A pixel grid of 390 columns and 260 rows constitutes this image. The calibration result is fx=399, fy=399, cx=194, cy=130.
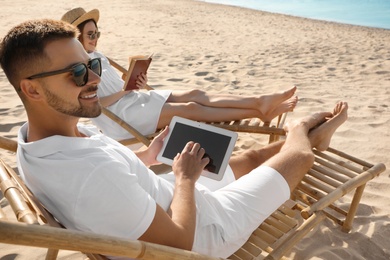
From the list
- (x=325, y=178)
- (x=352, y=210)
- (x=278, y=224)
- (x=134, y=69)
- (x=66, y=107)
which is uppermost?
(x=66, y=107)

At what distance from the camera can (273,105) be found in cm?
296

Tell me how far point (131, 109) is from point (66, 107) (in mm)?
1594

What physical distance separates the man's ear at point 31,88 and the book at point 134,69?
1.51 metres

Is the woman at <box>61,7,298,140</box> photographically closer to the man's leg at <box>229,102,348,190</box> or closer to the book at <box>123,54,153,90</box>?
the book at <box>123,54,153,90</box>

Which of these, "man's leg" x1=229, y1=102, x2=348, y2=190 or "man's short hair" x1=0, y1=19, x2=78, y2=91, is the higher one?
"man's short hair" x1=0, y1=19, x2=78, y2=91

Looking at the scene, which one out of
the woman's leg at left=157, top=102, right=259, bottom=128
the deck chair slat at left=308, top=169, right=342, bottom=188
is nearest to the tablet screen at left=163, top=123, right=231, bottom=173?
the deck chair slat at left=308, top=169, right=342, bottom=188

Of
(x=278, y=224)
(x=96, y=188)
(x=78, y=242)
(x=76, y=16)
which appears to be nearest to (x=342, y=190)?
(x=278, y=224)

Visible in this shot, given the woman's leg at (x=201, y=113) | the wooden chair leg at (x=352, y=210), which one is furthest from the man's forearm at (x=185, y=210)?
the woman's leg at (x=201, y=113)

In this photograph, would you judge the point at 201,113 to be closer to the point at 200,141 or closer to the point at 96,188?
the point at 200,141

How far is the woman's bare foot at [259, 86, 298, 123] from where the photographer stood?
9.70 ft

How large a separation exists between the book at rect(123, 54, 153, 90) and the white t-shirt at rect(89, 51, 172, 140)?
0.39ft

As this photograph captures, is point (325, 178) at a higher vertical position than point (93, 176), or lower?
lower

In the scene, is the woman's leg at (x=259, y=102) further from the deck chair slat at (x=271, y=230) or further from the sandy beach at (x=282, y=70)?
the deck chair slat at (x=271, y=230)

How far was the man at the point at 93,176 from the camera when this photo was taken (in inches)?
50.4
